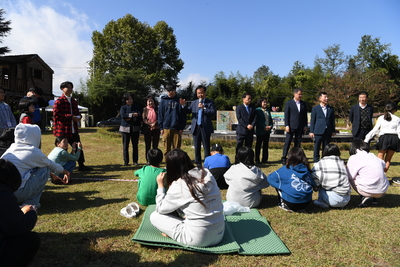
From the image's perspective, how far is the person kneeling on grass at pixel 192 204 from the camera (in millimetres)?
2688

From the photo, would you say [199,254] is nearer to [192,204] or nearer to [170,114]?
[192,204]

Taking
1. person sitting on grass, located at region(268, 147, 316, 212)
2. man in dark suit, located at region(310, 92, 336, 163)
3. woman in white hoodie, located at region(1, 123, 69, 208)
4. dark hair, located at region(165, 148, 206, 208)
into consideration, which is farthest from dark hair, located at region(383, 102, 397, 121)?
woman in white hoodie, located at region(1, 123, 69, 208)

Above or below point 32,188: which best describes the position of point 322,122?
above

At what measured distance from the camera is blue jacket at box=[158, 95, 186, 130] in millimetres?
6816

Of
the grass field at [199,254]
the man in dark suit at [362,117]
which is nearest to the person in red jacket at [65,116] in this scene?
the grass field at [199,254]

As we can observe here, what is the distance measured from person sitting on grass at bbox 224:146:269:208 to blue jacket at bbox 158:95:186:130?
297 centimetres

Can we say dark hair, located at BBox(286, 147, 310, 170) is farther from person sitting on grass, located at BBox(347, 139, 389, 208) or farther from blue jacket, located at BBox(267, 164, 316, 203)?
person sitting on grass, located at BBox(347, 139, 389, 208)

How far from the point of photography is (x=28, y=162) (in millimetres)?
3732

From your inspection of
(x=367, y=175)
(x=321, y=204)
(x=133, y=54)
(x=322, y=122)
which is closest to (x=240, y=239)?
(x=321, y=204)

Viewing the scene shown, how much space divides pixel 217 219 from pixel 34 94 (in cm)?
578

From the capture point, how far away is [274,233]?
3.22m

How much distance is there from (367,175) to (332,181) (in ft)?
1.99

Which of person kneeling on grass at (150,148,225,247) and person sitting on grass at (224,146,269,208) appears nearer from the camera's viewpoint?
person kneeling on grass at (150,148,225,247)

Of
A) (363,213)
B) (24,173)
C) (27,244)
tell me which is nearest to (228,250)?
(27,244)
